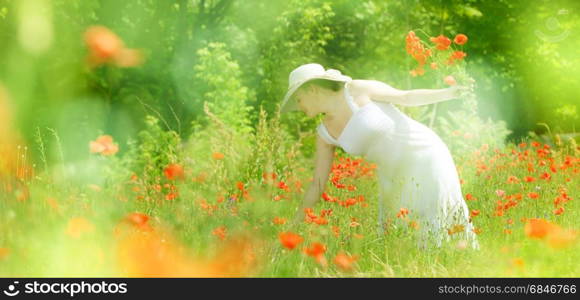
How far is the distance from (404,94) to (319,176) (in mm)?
705

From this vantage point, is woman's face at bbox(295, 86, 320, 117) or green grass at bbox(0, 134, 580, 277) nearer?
green grass at bbox(0, 134, 580, 277)

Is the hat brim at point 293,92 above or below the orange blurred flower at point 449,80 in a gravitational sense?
above

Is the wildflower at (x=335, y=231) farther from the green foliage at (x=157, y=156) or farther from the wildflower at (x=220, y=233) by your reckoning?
the green foliage at (x=157, y=156)

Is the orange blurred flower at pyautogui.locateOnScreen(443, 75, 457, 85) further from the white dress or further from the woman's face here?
the woman's face

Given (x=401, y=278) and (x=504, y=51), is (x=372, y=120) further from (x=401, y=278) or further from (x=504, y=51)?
(x=504, y=51)

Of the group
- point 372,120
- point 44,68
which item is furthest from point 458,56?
point 44,68

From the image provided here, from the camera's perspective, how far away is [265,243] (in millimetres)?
2967

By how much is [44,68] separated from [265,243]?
678 centimetres

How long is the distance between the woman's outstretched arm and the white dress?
72 millimetres

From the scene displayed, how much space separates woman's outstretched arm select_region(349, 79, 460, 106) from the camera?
363cm

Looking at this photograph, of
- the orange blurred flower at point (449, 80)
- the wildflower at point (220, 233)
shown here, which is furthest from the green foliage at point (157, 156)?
the orange blurred flower at point (449, 80)

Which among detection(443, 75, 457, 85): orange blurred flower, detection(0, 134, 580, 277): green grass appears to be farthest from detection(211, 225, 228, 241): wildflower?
detection(443, 75, 457, 85): orange blurred flower

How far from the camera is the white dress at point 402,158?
380 centimetres

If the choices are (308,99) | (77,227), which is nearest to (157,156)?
(308,99)
